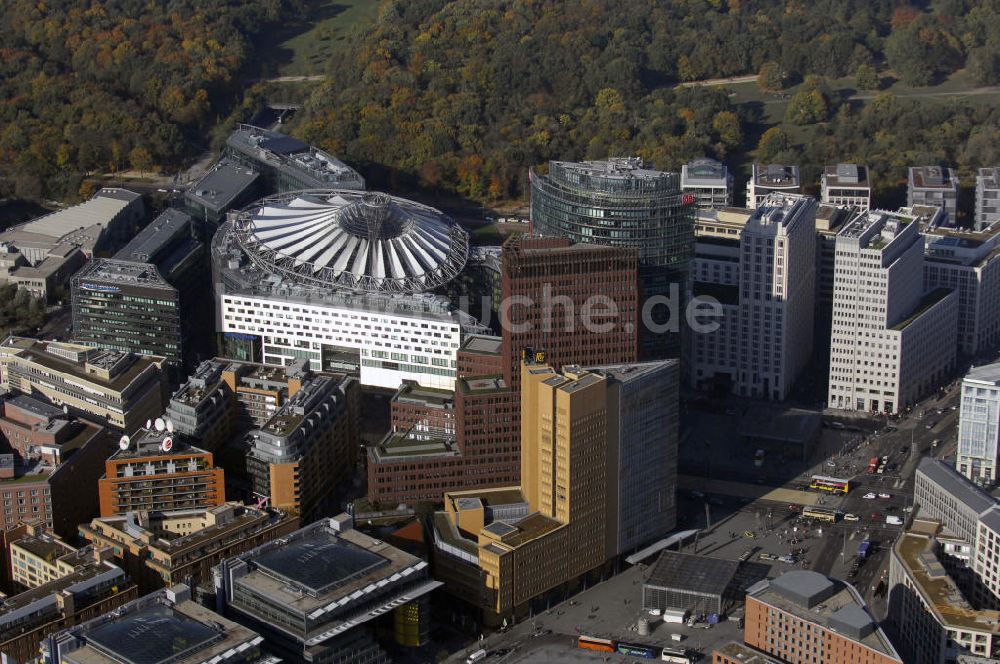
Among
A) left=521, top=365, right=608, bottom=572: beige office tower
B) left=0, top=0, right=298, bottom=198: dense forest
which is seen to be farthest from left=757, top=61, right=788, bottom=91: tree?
left=521, top=365, right=608, bottom=572: beige office tower

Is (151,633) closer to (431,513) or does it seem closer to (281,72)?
(431,513)

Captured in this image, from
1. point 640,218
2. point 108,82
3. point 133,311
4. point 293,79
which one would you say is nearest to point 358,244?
point 133,311

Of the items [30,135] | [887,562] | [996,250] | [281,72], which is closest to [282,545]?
[887,562]

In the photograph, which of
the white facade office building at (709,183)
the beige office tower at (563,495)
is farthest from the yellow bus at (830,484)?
the white facade office building at (709,183)

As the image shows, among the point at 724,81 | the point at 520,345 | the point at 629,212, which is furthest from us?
the point at 724,81

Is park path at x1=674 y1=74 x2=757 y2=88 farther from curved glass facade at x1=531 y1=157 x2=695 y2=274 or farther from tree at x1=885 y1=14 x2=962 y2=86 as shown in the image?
curved glass facade at x1=531 y1=157 x2=695 y2=274

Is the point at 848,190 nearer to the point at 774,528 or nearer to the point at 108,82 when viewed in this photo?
the point at 774,528
